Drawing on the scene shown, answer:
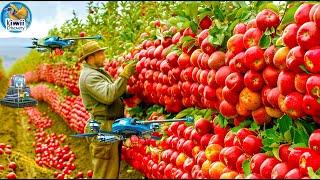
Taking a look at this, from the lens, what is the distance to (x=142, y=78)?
4.95 m

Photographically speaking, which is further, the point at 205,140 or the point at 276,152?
the point at 205,140

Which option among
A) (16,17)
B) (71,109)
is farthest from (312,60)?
(71,109)

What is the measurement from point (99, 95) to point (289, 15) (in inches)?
123

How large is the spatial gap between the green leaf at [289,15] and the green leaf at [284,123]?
459mm

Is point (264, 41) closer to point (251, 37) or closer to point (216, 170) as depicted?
point (251, 37)

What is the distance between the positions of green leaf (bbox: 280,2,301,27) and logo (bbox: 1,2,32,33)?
186cm

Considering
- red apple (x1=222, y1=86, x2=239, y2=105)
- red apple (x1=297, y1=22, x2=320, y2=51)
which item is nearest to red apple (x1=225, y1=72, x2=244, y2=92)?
red apple (x1=222, y1=86, x2=239, y2=105)

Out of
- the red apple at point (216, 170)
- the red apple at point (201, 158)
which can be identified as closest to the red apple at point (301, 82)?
the red apple at point (216, 170)

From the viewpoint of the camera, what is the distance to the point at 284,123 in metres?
2.58

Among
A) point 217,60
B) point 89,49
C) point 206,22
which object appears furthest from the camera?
point 89,49

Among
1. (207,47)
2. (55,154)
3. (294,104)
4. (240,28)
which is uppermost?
(240,28)

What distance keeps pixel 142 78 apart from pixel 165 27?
51 cm

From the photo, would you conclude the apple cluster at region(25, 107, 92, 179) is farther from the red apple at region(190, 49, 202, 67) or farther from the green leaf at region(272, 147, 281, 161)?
the green leaf at region(272, 147, 281, 161)

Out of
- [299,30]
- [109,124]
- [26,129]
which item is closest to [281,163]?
[299,30]
